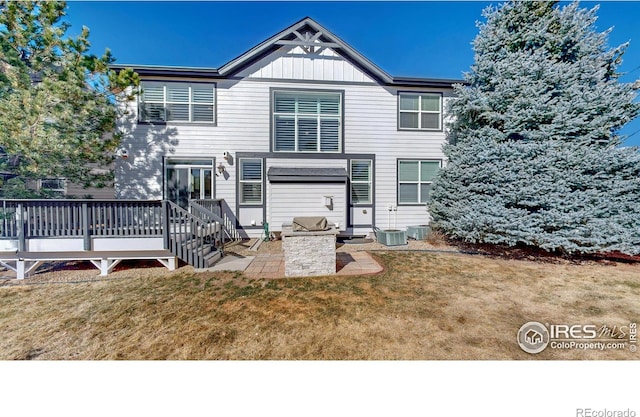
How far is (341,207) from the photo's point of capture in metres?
8.72

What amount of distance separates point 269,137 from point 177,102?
12.6 ft

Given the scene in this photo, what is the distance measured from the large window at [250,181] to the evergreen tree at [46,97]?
14.5ft

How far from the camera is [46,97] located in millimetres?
5824

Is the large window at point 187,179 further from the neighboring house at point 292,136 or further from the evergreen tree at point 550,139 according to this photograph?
the evergreen tree at point 550,139

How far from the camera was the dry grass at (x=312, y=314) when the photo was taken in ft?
8.89

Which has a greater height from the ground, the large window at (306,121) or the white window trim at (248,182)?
the large window at (306,121)

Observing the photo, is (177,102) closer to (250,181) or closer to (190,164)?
(190,164)

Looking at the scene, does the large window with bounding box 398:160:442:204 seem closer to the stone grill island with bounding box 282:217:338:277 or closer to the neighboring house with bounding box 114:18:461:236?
the neighboring house with bounding box 114:18:461:236

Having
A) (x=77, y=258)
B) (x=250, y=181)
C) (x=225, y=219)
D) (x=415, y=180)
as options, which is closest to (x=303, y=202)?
(x=250, y=181)

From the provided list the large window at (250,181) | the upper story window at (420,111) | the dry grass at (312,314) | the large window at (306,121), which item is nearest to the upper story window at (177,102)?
the large window at (250,181)

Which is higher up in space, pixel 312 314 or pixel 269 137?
pixel 269 137

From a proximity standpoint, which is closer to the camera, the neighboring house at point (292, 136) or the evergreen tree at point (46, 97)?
the evergreen tree at point (46, 97)
